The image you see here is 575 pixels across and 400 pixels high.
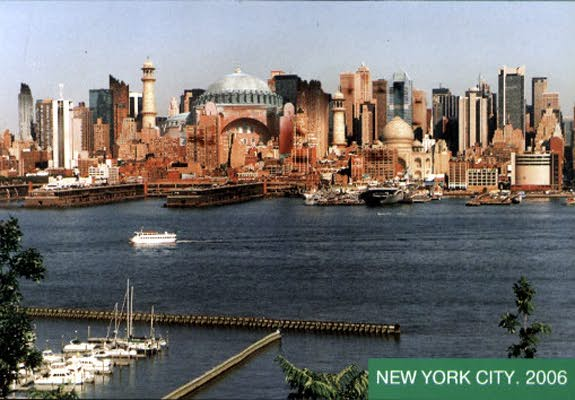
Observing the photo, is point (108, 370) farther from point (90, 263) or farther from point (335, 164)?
point (335, 164)

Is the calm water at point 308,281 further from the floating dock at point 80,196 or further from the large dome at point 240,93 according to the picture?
the large dome at point 240,93

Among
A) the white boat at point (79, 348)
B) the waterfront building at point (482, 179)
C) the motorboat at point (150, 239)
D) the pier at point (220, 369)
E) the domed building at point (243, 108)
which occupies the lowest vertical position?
the pier at point (220, 369)

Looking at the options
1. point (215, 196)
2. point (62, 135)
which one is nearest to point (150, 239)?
point (215, 196)

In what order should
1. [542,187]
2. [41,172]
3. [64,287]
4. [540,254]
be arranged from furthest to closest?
1. [41,172]
2. [542,187]
3. [540,254]
4. [64,287]

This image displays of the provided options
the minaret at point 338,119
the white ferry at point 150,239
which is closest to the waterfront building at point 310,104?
the minaret at point 338,119

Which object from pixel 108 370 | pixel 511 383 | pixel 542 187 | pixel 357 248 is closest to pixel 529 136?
pixel 542 187

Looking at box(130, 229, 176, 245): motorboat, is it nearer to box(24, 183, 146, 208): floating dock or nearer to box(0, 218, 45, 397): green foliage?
box(0, 218, 45, 397): green foliage
